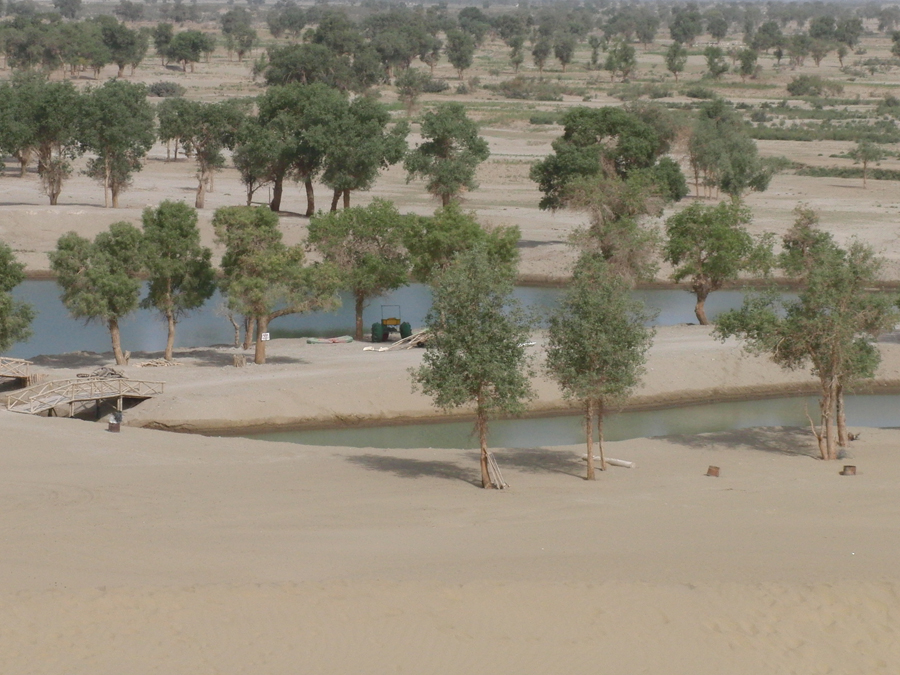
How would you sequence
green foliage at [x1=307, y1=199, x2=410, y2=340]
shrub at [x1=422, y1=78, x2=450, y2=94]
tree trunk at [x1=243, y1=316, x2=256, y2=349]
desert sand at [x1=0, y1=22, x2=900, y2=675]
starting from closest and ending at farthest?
desert sand at [x1=0, y1=22, x2=900, y2=675] → tree trunk at [x1=243, y1=316, x2=256, y2=349] → green foliage at [x1=307, y1=199, x2=410, y2=340] → shrub at [x1=422, y1=78, x2=450, y2=94]

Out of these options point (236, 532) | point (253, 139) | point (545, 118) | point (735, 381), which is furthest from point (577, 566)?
point (545, 118)

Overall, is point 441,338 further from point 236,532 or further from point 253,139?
point 253,139

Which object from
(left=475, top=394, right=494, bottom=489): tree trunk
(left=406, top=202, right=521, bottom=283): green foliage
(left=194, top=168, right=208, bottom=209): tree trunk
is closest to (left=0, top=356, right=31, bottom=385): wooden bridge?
(left=406, top=202, right=521, bottom=283): green foliage

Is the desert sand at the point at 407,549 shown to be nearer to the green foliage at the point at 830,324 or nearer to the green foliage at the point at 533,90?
the green foliage at the point at 830,324

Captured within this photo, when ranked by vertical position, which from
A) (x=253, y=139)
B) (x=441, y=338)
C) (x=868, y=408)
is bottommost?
(x=868, y=408)

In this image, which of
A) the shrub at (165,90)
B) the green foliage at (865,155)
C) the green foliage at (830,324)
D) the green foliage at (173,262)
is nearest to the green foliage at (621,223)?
the green foliage at (173,262)

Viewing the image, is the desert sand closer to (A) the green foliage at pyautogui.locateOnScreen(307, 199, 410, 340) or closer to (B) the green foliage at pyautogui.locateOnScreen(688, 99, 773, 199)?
(A) the green foliage at pyautogui.locateOnScreen(307, 199, 410, 340)

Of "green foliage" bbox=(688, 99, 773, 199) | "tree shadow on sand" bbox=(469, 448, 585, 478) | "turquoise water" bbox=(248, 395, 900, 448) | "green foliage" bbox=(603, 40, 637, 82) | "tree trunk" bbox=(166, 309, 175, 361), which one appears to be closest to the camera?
"tree shadow on sand" bbox=(469, 448, 585, 478)
